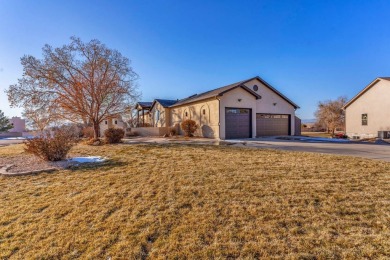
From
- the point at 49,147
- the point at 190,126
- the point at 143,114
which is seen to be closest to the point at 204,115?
the point at 190,126

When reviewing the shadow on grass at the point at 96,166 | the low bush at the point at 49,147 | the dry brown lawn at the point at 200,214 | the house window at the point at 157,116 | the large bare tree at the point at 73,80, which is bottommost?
the dry brown lawn at the point at 200,214

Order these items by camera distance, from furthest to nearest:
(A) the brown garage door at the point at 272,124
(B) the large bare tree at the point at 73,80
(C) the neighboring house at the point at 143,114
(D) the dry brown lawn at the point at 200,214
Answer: (C) the neighboring house at the point at 143,114, (A) the brown garage door at the point at 272,124, (B) the large bare tree at the point at 73,80, (D) the dry brown lawn at the point at 200,214

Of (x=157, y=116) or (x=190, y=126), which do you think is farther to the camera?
(x=157, y=116)

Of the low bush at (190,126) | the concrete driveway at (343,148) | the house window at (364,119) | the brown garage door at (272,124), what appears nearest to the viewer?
the concrete driveway at (343,148)

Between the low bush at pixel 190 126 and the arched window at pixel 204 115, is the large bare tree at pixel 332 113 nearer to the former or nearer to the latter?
the arched window at pixel 204 115

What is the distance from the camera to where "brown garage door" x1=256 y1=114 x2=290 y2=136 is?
63.0 ft

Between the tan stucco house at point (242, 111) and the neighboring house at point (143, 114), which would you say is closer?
the tan stucco house at point (242, 111)

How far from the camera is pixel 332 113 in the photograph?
33281 mm

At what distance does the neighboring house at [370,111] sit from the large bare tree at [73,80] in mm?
23392

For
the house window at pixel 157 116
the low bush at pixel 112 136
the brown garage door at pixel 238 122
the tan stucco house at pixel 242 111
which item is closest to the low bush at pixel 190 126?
the tan stucco house at pixel 242 111

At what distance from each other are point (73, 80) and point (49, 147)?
941 cm

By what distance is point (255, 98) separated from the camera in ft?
59.9

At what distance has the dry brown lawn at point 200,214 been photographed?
251cm

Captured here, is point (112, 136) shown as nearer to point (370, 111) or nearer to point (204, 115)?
A: point (204, 115)
